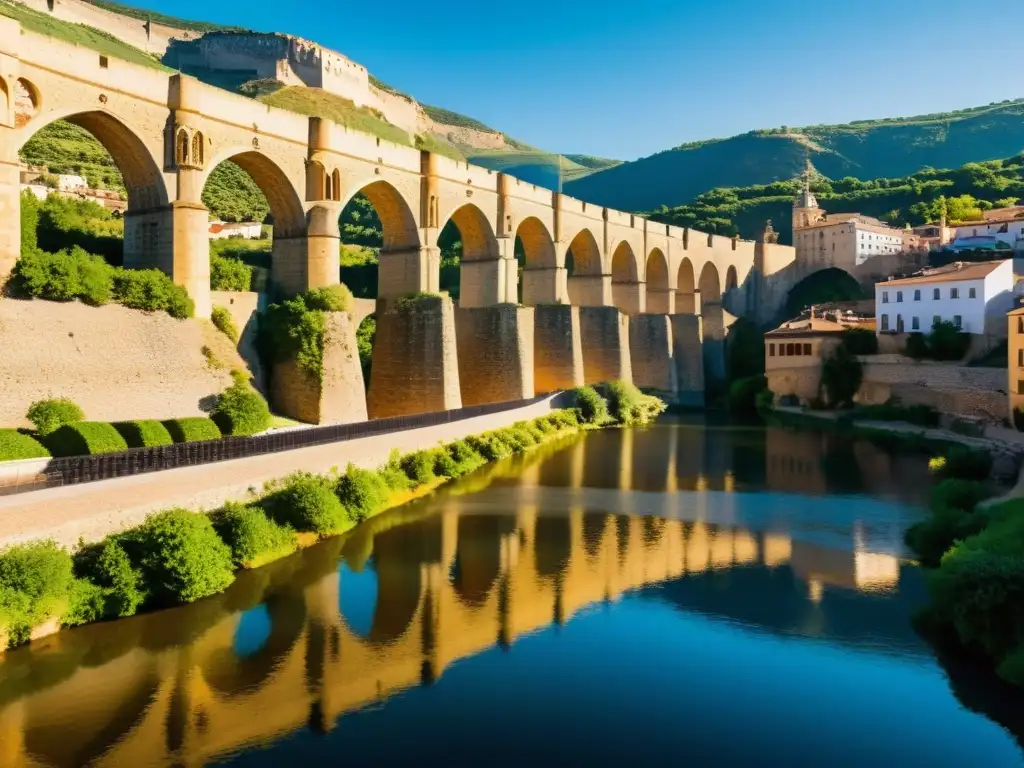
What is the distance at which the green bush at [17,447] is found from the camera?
15.3 m

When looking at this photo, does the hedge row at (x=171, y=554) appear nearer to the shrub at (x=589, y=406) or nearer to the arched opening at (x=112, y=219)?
the arched opening at (x=112, y=219)

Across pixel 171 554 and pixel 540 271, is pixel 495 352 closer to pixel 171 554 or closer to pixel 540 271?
pixel 540 271

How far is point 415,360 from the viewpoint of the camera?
30391 millimetres

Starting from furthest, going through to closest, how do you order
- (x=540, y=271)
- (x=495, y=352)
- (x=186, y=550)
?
(x=540, y=271) < (x=495, y=352) < (x=186, y=550)

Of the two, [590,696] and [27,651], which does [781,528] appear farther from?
[27,651]

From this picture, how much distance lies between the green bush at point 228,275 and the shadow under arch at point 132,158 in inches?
117

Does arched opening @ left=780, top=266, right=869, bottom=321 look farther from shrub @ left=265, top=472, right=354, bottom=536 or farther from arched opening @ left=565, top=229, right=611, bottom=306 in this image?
shrub @ left=265, top=472, right=354, bottom=536

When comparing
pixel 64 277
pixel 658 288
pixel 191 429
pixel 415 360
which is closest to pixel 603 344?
pixel 658 288

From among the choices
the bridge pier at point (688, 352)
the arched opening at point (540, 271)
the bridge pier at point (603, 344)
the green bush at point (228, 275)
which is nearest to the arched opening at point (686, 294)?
the bridge pier at point (688, 352)

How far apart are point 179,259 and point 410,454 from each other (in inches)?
308

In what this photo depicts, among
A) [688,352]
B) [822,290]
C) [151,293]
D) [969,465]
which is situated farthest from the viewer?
[822,290]

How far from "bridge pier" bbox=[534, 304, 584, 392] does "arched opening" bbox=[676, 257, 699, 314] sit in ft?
70.1

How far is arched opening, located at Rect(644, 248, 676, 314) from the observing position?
5619 centimetres

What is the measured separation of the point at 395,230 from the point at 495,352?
20.6 feet
